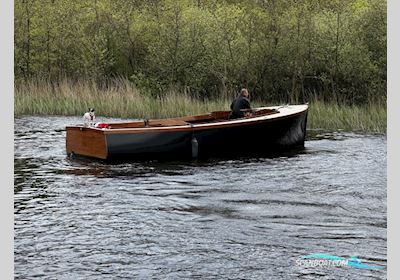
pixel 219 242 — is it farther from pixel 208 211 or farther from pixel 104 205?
pixel 104 205

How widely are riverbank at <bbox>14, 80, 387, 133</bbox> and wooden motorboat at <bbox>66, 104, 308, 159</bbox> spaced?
4.94 m

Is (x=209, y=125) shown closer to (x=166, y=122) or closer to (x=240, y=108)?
(x=166, y=122)

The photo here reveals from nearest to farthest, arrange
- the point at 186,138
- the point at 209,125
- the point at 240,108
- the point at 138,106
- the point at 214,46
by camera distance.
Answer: the point at 186,138 → the point at 209,125 → the point at 240,108 → the point at 138,106 → the point at 214,46

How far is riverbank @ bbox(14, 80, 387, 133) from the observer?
23.3 m

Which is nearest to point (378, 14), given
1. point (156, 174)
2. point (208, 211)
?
point (156, 174)

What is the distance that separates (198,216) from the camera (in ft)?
35.9

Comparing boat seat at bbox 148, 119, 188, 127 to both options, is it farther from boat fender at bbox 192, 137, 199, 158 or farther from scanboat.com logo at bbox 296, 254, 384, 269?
scanboat.com logo at bbox 296, 254, 384, 269

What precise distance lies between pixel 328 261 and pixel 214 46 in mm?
23183

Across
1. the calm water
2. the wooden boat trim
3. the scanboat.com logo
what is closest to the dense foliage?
the wooden boat trim

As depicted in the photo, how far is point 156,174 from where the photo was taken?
1484 cm

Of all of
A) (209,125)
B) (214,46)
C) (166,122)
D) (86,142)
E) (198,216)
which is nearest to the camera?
(198,216)

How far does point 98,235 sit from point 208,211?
208 centimetres

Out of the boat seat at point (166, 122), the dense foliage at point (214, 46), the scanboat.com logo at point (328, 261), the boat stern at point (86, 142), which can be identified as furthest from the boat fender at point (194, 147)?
the dense foliage at point (214, 46)

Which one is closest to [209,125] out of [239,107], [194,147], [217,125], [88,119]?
[217,125]
